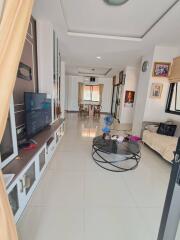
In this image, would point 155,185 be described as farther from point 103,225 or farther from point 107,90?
point 107,90

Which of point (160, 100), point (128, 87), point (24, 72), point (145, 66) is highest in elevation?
point (145, 66)

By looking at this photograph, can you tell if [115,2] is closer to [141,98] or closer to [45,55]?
[45,55]

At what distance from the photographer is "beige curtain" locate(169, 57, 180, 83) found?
3.21 m

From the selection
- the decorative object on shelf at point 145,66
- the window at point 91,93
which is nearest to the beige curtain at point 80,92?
the window at point 91,93

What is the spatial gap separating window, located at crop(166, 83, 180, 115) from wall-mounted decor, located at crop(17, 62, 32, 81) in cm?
358

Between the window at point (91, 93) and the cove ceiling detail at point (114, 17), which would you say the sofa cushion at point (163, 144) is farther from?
the window at point (91, 93)

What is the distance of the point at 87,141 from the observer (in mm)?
3654

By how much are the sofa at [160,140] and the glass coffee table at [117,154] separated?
521mm

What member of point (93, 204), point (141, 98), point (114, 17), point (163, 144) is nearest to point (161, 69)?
point (141, 98)

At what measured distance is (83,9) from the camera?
231 centimetres

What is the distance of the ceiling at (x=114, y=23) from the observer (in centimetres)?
214

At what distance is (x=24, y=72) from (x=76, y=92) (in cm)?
716

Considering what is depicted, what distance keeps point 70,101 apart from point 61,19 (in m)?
6.86

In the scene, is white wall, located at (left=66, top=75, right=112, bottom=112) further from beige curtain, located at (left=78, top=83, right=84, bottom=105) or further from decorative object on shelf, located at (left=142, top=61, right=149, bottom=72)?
decorative object on shelf, located at (left=142, top=61, right=149, bottom=72)
